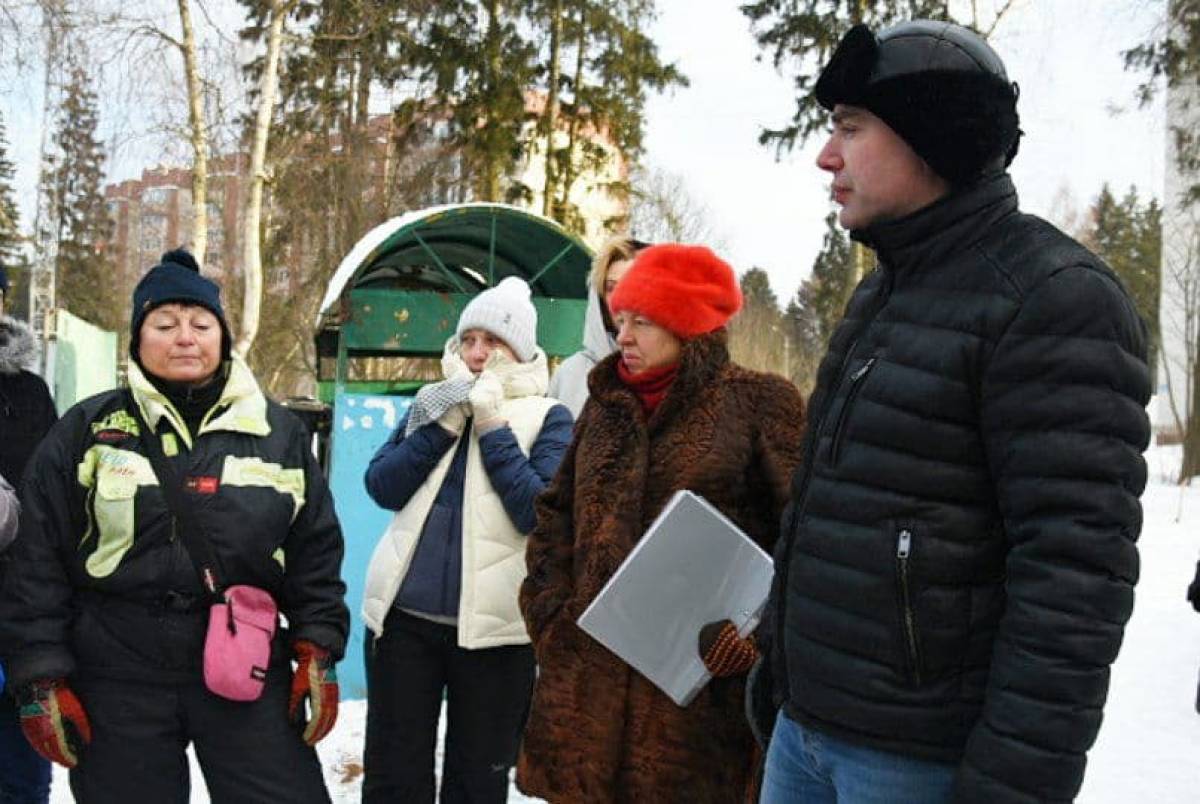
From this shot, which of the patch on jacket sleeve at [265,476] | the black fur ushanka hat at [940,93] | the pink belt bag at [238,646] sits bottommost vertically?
the pink belt bag at [238,646]

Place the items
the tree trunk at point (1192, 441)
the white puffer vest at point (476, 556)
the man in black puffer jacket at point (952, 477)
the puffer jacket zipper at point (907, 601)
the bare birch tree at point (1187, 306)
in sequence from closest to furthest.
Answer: the man in black puffer jacket at point (952, 477), the puffer jacket zipper at point (907, 601), the white puffer vest at point (476, 556), the tree trunk at point (1192, 441), the bare birch tree at point (1187, 306)

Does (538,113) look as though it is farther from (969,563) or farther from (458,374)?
(969,563)

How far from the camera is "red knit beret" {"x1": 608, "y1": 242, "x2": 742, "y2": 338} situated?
9.32 ft

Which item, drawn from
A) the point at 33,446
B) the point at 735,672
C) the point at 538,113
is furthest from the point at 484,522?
the point at 538,113

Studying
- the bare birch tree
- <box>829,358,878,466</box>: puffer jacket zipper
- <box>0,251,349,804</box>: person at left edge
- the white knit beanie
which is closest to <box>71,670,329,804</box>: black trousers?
<box>0,251,349,804</box>: person at left edge

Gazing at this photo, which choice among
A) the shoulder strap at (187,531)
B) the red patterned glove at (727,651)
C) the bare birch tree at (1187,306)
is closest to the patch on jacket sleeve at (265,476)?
the shoulder strap at (187,531)

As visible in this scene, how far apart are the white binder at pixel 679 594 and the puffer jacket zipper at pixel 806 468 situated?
23.1 inches

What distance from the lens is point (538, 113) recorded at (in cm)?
1884

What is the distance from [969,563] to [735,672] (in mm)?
1024

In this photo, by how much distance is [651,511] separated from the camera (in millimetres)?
2752

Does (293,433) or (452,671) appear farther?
(452,671)

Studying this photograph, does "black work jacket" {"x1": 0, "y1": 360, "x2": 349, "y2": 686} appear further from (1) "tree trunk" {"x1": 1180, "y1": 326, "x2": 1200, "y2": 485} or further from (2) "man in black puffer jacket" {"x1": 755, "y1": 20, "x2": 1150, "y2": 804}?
(1) "tree trunk" {"x1": 1180, "y1": 326, "x2": 1200, "y2": 485}

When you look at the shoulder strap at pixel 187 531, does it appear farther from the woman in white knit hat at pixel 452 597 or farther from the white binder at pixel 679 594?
the white binder at pixel 679 594

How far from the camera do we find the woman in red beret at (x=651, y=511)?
2.66 metres
